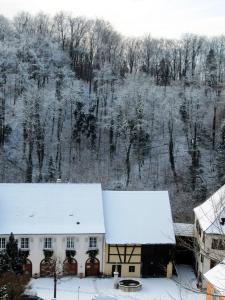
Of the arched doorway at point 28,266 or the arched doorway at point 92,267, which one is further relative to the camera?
the arched doorway at point 92,267

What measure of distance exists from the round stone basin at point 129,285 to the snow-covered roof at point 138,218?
2638mm

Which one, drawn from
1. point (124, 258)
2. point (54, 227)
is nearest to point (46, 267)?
point (54, 227)

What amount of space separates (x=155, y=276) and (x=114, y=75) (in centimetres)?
3639

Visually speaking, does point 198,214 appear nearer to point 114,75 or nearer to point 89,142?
point 89,142

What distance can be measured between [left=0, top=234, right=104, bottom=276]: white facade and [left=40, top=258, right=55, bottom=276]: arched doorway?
0.20 metres

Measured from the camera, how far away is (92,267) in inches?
1357

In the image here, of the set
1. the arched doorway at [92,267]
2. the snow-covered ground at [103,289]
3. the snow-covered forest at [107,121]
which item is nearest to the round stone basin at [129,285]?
the snow-covered ground at [103,289]

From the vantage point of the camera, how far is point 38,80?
2414 inches

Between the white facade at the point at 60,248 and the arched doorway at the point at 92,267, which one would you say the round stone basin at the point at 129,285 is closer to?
the arched doorway at the point at 92,267

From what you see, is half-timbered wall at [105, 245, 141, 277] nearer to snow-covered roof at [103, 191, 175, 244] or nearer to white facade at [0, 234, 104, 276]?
white facade at [0, 234, 104, 276]

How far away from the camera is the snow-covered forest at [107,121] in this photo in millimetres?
52094

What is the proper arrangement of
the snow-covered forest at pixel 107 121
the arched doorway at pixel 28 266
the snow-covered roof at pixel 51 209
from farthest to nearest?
1. the snow-covered forest at pixel 107 121
2. the snow-covered roof at pixel 51 209
3. the arched doorway at pixel 28 266

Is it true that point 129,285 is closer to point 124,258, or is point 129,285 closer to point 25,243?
point 124,258

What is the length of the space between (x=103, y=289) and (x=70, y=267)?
308cm
